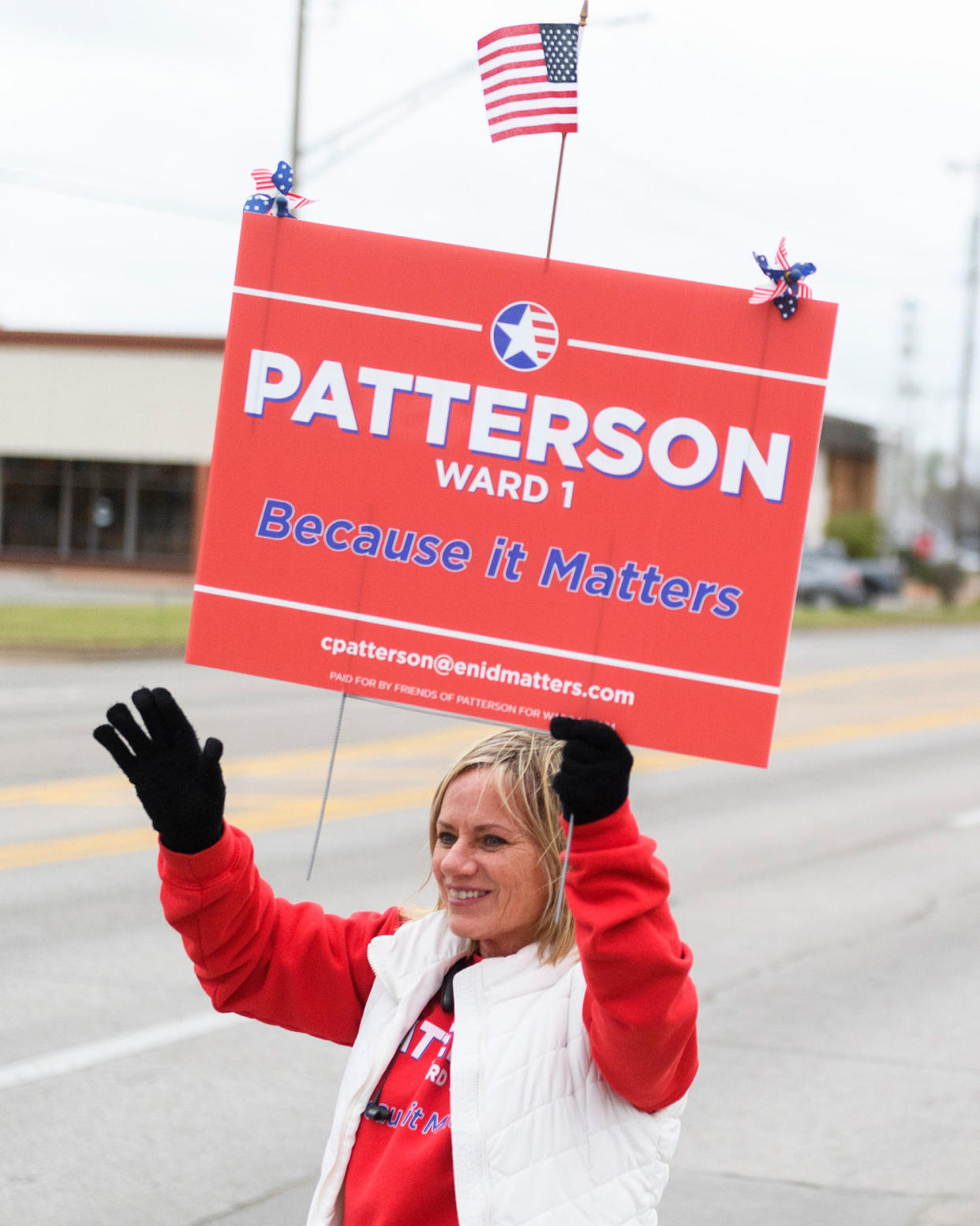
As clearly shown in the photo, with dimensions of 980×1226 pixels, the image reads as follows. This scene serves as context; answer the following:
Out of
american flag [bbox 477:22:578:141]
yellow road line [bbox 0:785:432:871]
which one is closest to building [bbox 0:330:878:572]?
yellow road line [bbox 0:785:432:871]

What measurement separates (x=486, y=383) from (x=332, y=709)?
15114 millimetres

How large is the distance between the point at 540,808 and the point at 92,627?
24.7 metres

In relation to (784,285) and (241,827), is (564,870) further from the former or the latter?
(241,827)

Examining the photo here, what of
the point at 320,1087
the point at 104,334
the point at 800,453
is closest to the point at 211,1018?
the point at 320,1087

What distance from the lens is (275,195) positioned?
8.75 ft

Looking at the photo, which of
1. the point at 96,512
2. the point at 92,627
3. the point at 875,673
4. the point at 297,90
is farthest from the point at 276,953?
the point at 96,512

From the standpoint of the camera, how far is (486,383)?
2.62m

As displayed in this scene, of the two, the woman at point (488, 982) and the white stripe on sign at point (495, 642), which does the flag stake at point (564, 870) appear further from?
the white stripe on sign at point (495, 642)

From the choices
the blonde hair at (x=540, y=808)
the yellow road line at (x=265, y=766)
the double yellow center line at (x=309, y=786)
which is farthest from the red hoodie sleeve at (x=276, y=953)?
the yellow road line at (x=265, y=766)

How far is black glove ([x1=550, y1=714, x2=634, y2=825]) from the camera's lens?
88.1 inches

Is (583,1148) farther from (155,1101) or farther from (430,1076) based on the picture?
(155,1101)

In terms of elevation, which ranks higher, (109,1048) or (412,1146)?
(412,1146)

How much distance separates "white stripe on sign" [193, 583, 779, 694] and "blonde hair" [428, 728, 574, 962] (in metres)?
0.14

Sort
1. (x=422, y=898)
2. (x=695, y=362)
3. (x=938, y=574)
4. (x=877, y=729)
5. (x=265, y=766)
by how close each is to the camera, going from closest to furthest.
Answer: (x=695, y=362) → (x=422, y=898) → (x=265, y=766) → (x=877, y=729) → (x=938, y=574)
